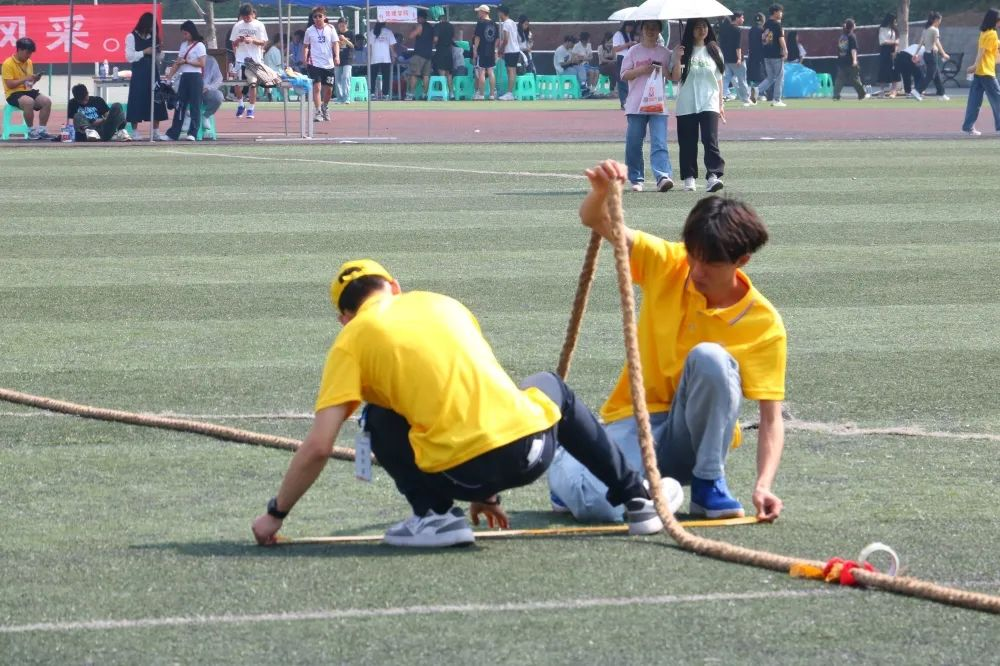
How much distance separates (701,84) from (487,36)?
25.9 metres

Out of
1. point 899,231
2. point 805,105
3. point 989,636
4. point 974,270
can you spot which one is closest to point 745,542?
point 989,636

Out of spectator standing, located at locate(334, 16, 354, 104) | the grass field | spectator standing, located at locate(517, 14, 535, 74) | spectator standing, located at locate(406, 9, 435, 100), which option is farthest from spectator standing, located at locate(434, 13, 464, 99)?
the grass field

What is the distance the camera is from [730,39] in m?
38.5

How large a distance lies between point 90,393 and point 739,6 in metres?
48.6

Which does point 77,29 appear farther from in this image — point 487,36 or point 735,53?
point 735,53

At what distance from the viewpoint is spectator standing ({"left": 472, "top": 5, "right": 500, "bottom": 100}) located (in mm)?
42031

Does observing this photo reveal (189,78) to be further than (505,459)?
Yes

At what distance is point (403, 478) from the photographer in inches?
198

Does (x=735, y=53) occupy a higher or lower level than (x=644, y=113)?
higher

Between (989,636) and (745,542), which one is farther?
(745,542)

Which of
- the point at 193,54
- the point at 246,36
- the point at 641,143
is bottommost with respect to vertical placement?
the point at 641,143

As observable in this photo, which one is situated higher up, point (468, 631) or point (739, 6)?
point (739, 6)

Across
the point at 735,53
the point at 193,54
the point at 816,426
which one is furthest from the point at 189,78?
the point at 816,426

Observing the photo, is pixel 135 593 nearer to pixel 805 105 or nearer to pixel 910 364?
pixel 910 364
